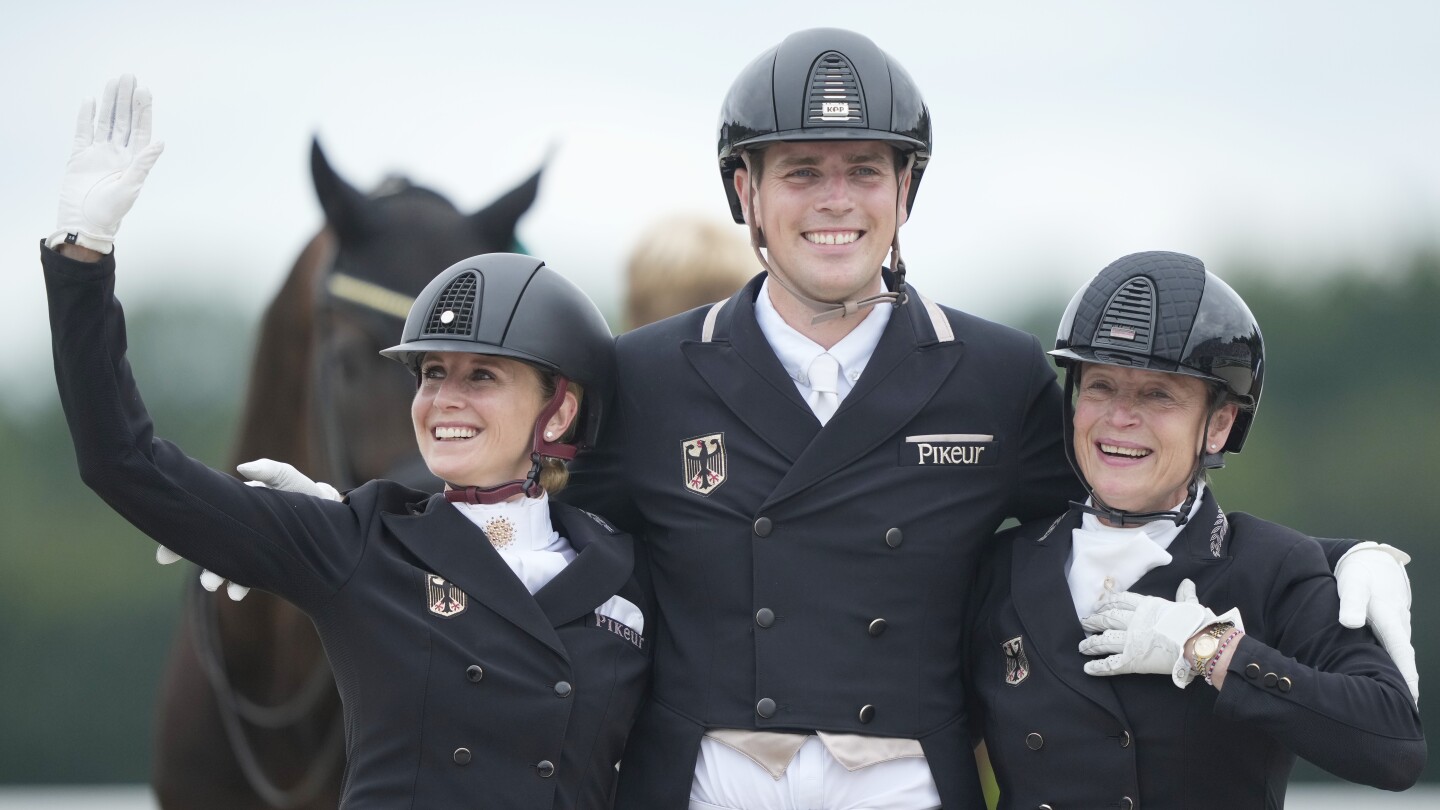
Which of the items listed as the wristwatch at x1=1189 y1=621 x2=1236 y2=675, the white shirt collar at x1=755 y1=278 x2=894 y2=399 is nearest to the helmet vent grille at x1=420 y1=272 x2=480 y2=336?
the white shirt collar at x1=755 y1=278 x2=894 y2=399

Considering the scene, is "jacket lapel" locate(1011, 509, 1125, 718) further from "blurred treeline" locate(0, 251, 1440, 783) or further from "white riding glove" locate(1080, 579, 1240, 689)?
"blurred treeline" locate(0, 251, 1440, 783)

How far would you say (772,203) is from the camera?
164 inches

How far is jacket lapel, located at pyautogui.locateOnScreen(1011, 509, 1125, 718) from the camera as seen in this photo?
12.0 feet

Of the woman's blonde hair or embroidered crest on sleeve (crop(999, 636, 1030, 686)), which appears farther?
the woman's blonde hair

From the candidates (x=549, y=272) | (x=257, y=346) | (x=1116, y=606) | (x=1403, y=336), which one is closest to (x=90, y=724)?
(x=257, y=346)

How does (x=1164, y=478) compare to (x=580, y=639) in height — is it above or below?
above

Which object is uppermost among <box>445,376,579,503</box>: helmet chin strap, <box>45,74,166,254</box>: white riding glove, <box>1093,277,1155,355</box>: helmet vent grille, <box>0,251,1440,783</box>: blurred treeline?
<box>45,74,166,254</box>: white riding glove

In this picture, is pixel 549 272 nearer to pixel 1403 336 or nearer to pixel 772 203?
pixel 772 203

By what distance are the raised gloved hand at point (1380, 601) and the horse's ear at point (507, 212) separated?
137 inches

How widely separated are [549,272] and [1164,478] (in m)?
1.65

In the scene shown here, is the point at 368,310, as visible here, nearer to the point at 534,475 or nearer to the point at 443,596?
the point at 534,475

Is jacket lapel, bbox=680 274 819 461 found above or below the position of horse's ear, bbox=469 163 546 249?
below

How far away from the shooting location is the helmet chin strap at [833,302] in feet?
13.4

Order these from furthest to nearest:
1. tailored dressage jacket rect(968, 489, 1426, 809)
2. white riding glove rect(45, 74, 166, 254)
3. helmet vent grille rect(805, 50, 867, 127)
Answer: helmet vent grille rect(805, 50, 867, 127)
tailored dressage jacket rect(968, 489, 1426, 809)
white riding glove rect(45, 74, 166, 254)
